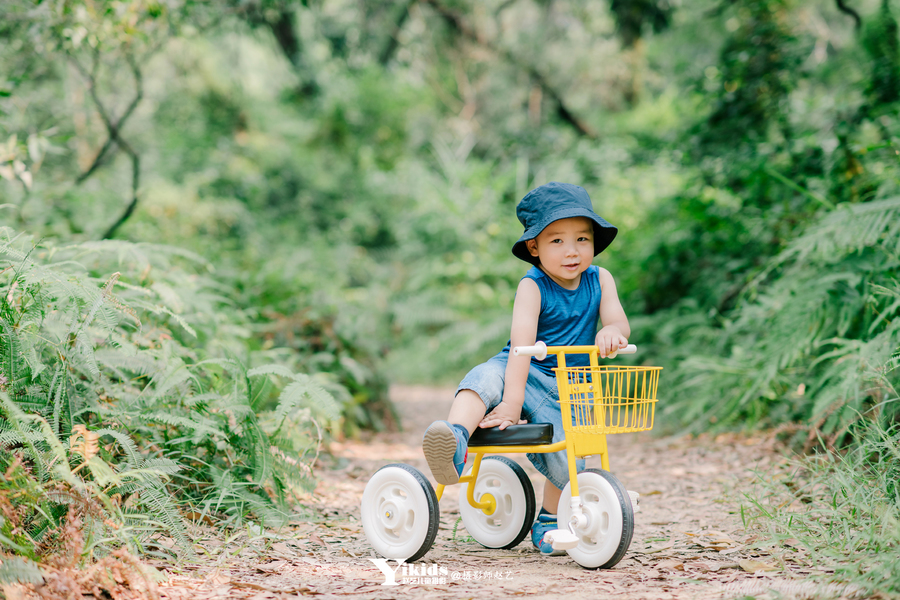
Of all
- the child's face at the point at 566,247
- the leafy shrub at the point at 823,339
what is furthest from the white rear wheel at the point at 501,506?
the leafy shrub at the point at 823,339

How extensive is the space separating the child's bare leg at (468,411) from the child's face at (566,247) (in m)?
0.62

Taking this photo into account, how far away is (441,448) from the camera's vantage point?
8.20ft

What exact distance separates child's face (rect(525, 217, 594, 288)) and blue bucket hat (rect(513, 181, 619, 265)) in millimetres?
42

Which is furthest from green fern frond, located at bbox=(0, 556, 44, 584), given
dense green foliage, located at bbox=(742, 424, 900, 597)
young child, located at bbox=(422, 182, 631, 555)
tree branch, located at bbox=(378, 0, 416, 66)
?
tree branch, located at bbox=(378, 0, 416, 66)

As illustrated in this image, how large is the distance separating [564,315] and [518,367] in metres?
0.32

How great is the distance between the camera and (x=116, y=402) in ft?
10.2

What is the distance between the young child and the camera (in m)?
2.69

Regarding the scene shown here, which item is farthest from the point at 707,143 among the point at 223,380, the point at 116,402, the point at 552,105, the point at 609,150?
the point at 552,105

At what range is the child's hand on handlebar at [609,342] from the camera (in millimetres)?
2574

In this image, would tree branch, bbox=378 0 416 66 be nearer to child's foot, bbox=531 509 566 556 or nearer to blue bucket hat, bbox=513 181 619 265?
blue bucket hat, bbox=513 181 619 265

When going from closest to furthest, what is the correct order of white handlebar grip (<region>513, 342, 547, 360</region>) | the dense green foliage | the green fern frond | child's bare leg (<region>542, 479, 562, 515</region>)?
1. the green fern frond
2. the dense green foliage
3. white handlebar grip (<region>513, 342, 547, 360</region>)
4. child's bare leg (<region>542, 479, 562, 515</region>)

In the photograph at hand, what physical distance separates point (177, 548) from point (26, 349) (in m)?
0.96

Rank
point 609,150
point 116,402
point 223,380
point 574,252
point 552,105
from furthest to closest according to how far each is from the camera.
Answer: point 552,105 < point 609,150 < point 223,380 < point 116,402 < point 574,252

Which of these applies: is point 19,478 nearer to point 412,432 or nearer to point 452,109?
point 412,432
